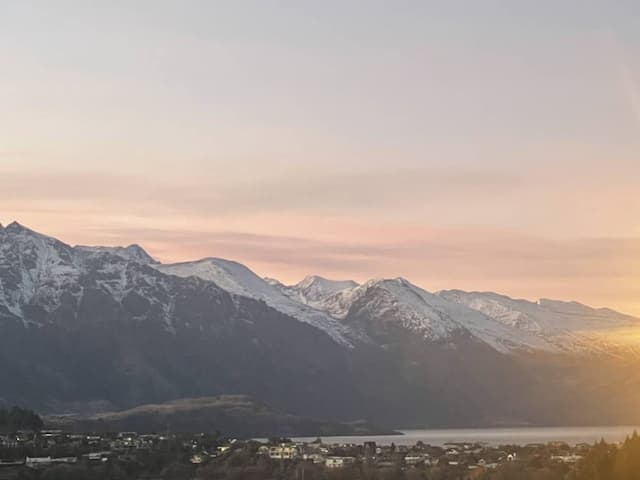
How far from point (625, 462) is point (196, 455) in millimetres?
73960

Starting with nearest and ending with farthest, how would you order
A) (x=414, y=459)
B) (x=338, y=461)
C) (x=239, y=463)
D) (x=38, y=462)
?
(x=38, y=462), (x=239, y=463), (x=338, y=461), (x=414, y=459)

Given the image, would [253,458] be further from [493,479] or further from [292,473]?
[493,479]

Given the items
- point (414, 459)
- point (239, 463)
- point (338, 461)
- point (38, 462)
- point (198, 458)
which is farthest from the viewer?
point (198, 458)

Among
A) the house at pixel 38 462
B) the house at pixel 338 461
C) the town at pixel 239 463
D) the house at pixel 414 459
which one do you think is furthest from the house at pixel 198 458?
the house at pixel 414 459

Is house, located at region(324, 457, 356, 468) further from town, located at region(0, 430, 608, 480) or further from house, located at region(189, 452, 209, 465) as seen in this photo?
house, located at region(189, 452, 209, 465)

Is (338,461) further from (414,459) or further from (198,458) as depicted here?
(198,458)

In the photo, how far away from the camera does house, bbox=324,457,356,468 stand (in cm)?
18112

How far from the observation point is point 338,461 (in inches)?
7357

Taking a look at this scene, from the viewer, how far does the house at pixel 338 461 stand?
181m

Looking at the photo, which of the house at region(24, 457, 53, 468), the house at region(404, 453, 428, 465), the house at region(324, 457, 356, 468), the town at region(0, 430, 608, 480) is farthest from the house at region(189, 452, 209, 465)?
the house at region(404, 453, 428, 465)

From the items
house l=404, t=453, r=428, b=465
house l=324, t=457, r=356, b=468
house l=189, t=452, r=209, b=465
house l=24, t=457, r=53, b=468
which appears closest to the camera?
house l=24, t=457, r=53, b=468

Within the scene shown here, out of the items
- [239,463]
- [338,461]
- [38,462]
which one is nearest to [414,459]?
[338,461]

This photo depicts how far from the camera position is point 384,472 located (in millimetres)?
168750

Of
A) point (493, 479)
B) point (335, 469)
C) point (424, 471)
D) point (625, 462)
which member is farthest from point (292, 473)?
point (625, 462)
